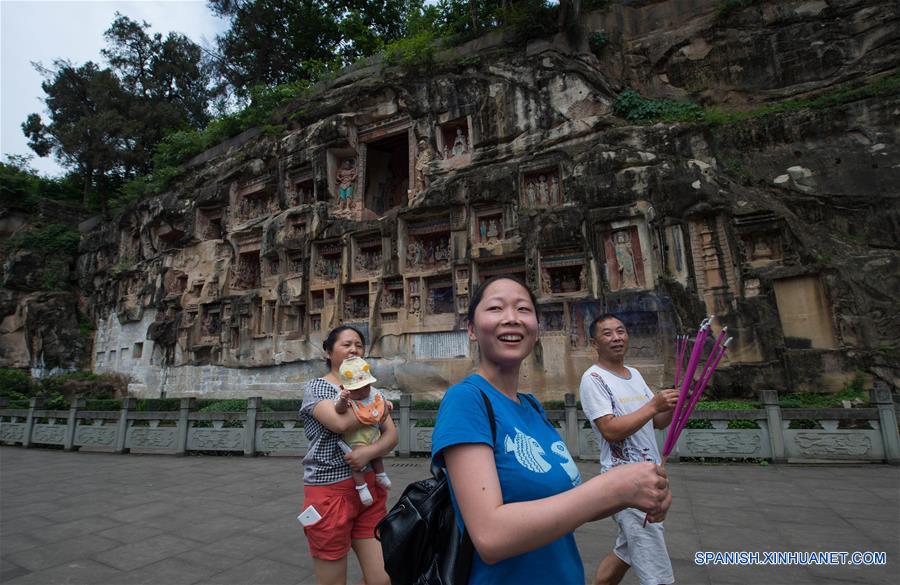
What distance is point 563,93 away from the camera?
40.3 feet

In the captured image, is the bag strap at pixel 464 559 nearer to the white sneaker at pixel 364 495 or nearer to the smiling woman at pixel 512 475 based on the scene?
the smiling woman at pixel 512 475

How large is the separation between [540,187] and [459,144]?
132 inches

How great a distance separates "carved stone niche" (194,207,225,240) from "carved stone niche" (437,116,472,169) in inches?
385

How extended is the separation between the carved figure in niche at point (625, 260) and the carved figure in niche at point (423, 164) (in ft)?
19.9

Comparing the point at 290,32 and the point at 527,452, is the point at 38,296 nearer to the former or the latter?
the point at 290,32

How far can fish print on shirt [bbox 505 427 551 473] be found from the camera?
3.80 ft

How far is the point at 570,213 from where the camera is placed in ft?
36.8

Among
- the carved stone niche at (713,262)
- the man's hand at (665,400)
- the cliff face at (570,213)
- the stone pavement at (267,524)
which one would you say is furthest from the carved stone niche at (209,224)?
the man's hand at (665,400)

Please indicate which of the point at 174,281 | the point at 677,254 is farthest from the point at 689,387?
the point at 174,281

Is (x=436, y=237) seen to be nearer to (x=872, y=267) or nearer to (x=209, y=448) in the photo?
(x=209, y=448)

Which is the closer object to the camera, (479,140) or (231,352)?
(479,140)

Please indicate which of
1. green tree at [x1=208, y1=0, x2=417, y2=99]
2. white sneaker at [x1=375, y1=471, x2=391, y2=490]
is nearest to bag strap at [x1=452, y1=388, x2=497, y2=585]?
white sneaker at [x1=375, y1=471, x2=391, y2=490]

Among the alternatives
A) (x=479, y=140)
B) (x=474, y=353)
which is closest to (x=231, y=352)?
(x=474, y=353)

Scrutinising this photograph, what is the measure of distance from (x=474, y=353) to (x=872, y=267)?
27.9ft
